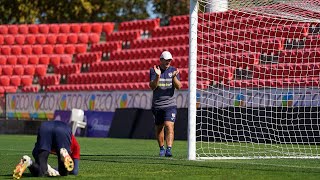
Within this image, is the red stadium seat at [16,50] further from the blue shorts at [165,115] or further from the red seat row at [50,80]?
the blue shorts at [165,115]

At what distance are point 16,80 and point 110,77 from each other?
490 cm

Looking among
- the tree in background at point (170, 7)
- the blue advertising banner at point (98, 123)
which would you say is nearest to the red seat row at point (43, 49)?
the blue advertising banner at point (98, 123)

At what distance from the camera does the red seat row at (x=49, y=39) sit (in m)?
41.8

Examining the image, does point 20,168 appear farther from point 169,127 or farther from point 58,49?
point 58,49

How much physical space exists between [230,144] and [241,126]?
131 cm

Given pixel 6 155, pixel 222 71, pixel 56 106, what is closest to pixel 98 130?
pixel 56 106

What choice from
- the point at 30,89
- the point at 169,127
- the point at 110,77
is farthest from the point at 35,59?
the point at 169,127

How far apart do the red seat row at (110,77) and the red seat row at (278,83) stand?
10.9m

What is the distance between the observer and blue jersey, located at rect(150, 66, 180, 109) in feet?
56.0

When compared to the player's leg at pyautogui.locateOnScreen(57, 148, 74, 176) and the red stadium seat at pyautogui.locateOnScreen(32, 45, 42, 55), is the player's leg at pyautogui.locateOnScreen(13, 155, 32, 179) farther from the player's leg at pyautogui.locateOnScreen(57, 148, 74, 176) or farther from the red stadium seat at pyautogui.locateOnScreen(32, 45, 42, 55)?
the red stadium seat at pyautogui.locateOnScreen(32, 45, 42, 55)

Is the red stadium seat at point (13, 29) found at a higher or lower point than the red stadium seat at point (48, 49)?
higher

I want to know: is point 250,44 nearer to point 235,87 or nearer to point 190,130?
point 235,87

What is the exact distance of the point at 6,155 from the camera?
57.1ft

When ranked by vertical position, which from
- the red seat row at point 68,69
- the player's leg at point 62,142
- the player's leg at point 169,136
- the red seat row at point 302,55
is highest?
the player's leg at point 62,142
